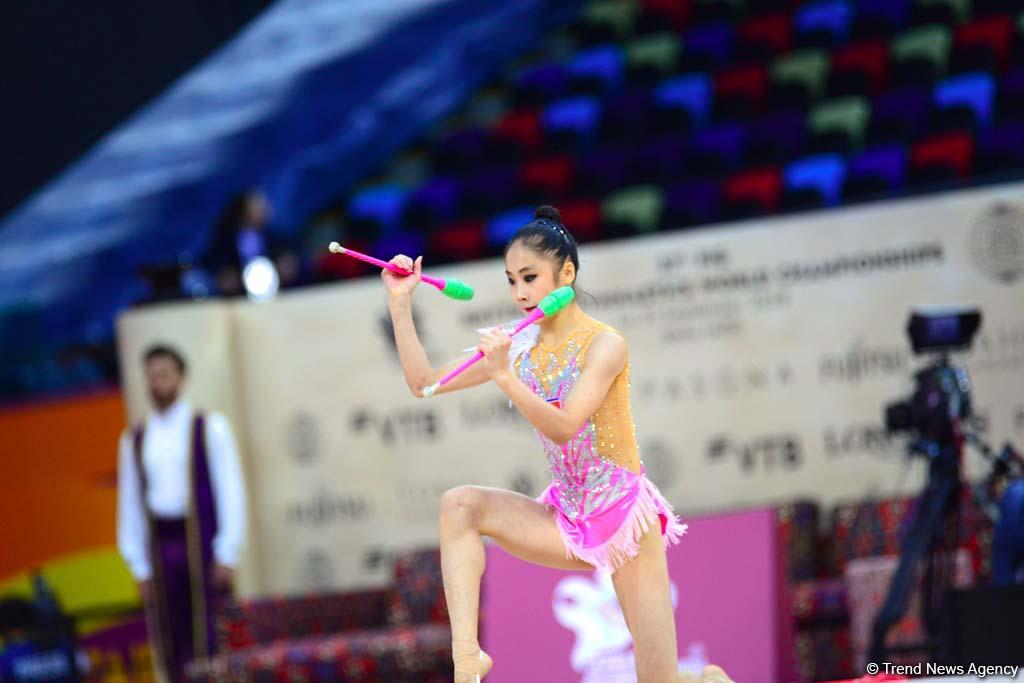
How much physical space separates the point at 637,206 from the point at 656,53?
1.68 meters

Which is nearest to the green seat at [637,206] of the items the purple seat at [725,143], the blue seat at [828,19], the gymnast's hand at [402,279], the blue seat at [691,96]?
the purple seat at [725,143]

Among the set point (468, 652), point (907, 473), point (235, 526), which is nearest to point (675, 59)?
point (907, 473)

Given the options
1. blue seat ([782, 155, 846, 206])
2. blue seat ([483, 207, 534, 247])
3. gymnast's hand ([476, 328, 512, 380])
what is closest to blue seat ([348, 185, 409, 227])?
blue seat ([483, 207, 534, 247])

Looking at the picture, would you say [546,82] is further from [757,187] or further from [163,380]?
[163,380]

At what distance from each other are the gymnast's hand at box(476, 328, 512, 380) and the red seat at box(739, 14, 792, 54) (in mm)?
6524

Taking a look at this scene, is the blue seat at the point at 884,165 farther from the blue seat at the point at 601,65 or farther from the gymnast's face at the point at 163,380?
the gymnast's face at the point at 163,380

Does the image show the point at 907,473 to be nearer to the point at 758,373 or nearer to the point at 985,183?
the point at 758,373

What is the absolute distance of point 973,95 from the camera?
8.09 m

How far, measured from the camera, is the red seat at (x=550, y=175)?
8828mm

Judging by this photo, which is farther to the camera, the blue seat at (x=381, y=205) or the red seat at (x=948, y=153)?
the blue seat at (x=381, y=205)

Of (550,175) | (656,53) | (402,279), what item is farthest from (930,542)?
(656,53)

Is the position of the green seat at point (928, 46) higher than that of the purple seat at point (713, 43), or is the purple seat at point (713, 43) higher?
the purple seat at point (713, 43)

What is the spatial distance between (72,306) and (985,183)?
5601 millimetres

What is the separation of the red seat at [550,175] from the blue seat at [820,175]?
1446 mm
